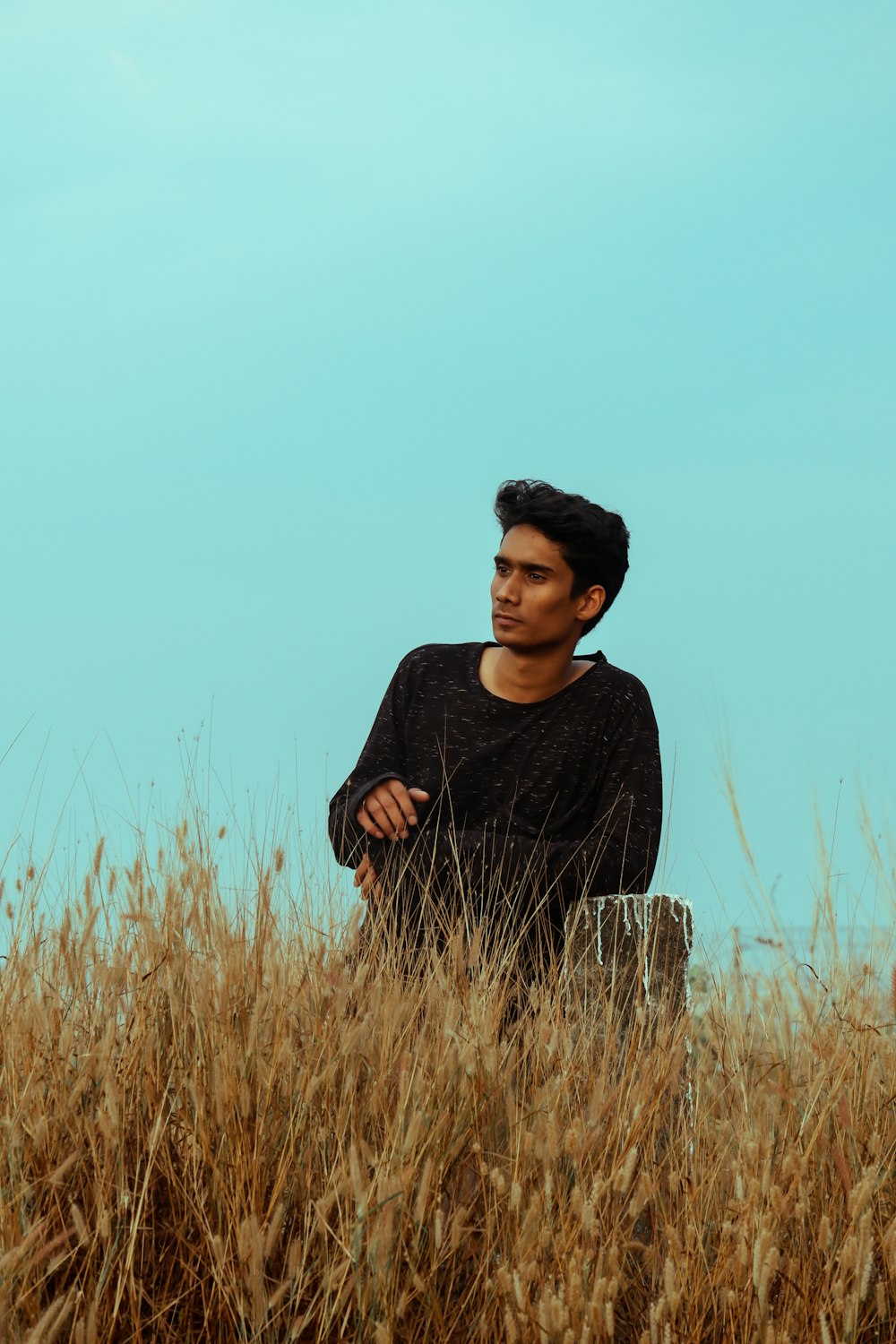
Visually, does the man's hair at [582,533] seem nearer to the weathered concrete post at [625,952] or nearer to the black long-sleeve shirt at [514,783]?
the black long-sleeve shirt at [514,783]

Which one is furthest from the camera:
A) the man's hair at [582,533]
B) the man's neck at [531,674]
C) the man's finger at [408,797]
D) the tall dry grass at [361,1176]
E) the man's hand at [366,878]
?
the man's neck at [531,674]

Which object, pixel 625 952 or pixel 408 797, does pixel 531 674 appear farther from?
pixel 625 952

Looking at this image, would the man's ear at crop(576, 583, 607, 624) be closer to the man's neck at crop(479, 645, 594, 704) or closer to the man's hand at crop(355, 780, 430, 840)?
the man's neck at crop(479, 645, 594, 704)

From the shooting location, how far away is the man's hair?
4.06 m

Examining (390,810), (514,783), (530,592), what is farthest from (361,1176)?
(530,592)

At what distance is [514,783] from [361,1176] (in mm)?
1993

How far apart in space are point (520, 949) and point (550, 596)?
40.3 inches

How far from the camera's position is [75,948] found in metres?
3.12

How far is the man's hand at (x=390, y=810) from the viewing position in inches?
150

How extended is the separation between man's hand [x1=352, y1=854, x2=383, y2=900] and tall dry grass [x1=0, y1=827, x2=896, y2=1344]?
27.8 inches

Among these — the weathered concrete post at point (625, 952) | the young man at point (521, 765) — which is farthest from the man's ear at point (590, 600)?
the weathered concrete post at point (625, 952)

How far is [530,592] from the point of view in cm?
404

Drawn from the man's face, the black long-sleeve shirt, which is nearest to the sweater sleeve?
the black long-sleeve shirt

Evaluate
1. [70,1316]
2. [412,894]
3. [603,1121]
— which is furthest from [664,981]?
[70,1316]
